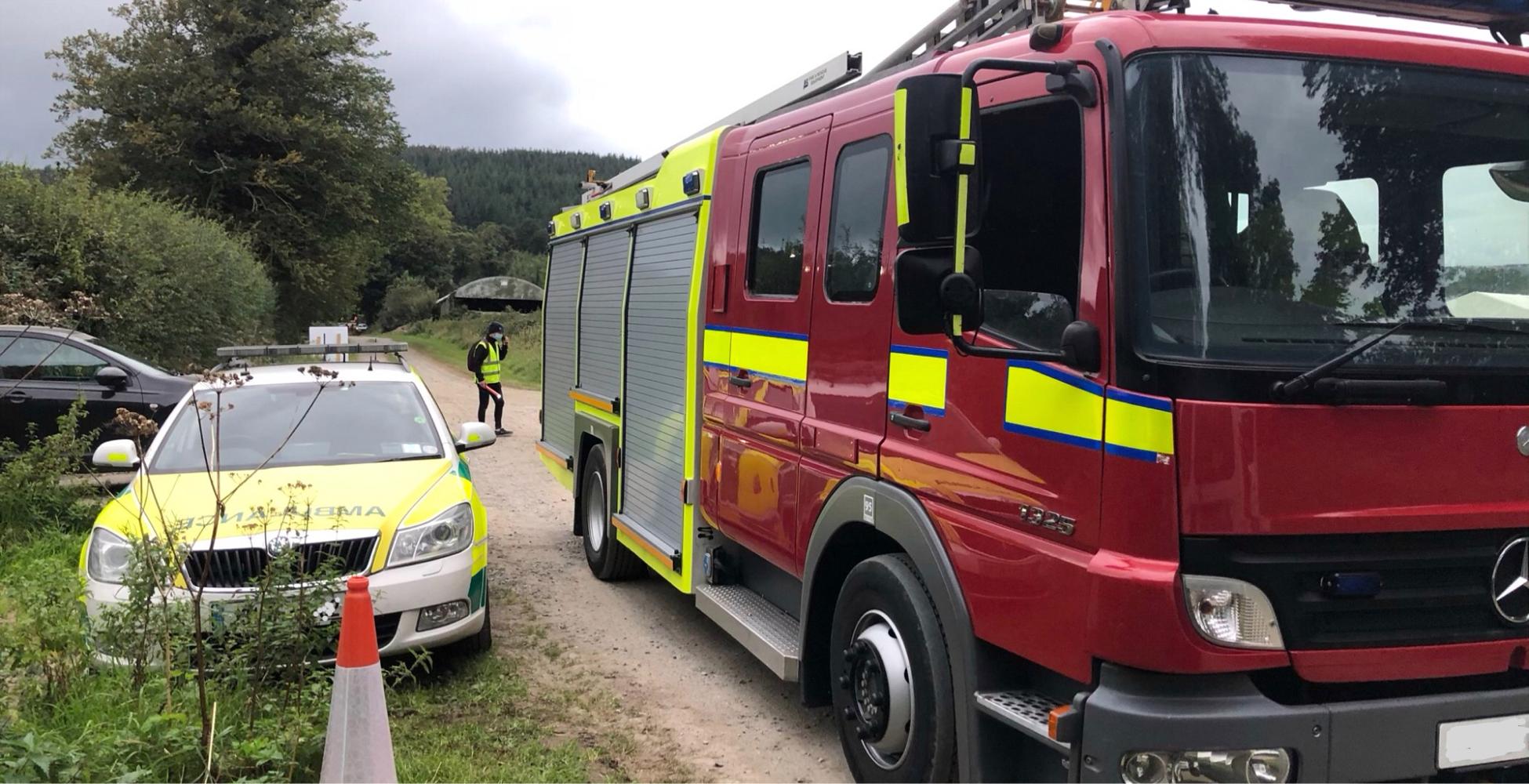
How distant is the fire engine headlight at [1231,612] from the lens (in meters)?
2.74

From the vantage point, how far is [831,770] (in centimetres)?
464

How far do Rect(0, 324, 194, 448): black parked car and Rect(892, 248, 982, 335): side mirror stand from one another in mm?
9271

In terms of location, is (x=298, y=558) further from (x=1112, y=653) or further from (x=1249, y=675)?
(x=1249, y=675)

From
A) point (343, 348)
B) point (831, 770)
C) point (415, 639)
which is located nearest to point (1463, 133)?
point (831, 770)

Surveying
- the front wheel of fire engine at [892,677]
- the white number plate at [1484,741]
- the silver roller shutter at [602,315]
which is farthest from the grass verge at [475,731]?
the white number plate at [1484,741]

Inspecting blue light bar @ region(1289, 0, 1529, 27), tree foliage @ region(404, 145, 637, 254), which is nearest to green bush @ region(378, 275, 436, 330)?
tree foliage @ region(404, 145, 637, 254)

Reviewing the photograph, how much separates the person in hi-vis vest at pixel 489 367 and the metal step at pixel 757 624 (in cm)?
1079

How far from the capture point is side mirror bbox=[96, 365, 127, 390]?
10109mm

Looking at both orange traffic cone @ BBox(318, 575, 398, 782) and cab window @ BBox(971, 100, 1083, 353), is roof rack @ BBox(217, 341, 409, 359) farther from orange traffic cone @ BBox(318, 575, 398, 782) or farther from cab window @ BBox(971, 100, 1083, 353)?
cab window @ BBox(971, 100, 1083, 353)

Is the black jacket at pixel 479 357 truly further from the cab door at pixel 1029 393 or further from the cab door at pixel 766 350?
the cab door at pixel 1029 393

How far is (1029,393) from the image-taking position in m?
3.18

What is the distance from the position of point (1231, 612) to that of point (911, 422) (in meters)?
1.34

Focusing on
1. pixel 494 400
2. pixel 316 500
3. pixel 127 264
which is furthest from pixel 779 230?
pixel 127 264

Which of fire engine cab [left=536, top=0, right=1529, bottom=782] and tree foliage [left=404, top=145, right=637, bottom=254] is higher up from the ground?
tree foliage [left=404, top=145, right=637, bottom=254]
